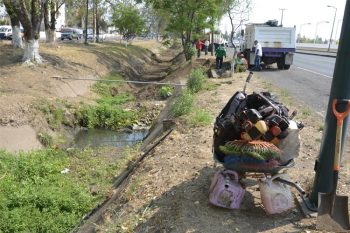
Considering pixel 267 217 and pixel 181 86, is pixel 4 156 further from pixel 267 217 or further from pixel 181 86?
pixel 181 86

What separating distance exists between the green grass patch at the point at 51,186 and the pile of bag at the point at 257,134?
3.69 meters

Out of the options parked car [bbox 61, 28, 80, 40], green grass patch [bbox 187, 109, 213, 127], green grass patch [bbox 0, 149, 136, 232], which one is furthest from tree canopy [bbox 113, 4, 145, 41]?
green grass patch [bbox 187, 109, 213, 127]

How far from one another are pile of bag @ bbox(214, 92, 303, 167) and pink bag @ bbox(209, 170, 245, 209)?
0.20m

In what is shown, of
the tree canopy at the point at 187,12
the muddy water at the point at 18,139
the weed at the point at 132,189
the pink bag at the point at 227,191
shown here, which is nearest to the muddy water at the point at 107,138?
the muddy water at the point at 18,139

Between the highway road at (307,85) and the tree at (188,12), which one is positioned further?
the tree at (188,12)

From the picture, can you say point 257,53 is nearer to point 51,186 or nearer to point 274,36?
point 274,36

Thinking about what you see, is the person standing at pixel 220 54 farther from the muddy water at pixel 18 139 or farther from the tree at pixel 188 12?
the muddy water at pixel 18 139

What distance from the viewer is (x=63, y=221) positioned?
755cm

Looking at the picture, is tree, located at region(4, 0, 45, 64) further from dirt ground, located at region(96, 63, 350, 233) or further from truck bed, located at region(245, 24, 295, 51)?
dirt ground, located at region(96, 63, 350, 233)

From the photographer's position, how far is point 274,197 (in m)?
4.95

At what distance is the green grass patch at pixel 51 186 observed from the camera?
7.50 metres

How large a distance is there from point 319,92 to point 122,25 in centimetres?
3325

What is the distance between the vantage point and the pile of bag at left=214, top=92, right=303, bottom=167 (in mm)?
4812

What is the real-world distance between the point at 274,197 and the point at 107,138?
10536mm
